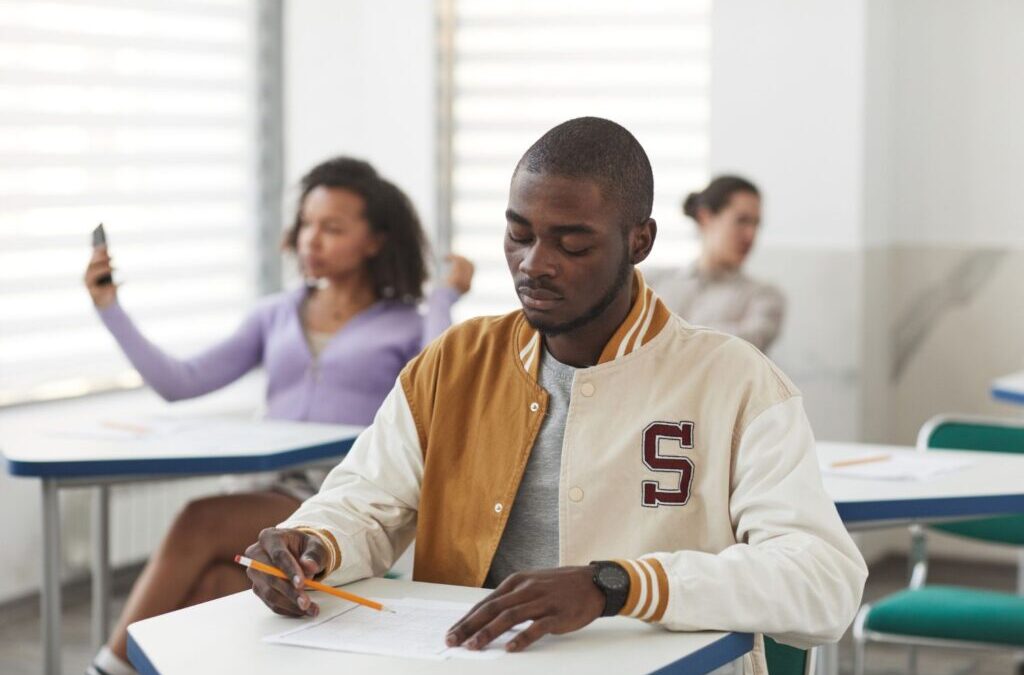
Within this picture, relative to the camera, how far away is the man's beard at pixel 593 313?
6.34ft

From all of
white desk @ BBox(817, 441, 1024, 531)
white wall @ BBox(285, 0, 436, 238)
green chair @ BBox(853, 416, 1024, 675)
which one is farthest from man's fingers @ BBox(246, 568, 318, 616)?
white wall @ BBox(285, 0, 436, 238)

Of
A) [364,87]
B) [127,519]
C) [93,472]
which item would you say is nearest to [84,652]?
[127,519]

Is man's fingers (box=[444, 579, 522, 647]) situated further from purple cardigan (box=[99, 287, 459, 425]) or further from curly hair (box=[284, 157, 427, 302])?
curly hair (box=[284, 157, 427, 302])

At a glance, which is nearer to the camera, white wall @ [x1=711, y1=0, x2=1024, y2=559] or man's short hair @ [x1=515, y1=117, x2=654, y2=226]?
man's short hair @ [x1=515, y1=117, x2=654, y2=226]

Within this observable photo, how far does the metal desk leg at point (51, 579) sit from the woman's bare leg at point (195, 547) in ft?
0.49

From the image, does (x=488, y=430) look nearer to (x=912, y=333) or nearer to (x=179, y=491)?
(x=179, y=491)

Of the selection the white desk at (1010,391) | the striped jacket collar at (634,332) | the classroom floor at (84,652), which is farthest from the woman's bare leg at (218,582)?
the white desk at (1010,391)

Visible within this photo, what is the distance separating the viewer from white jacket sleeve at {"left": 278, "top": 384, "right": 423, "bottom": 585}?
2041 millimetres

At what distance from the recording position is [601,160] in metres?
1.91

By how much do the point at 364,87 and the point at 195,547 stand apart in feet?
10.4

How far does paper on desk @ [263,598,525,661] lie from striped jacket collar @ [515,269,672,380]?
1.21 feet

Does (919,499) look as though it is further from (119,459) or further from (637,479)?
(119,459)

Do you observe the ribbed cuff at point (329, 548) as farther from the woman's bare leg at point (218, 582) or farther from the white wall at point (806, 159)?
the white wall at point (806, 159)

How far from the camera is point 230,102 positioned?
19.2 ft
